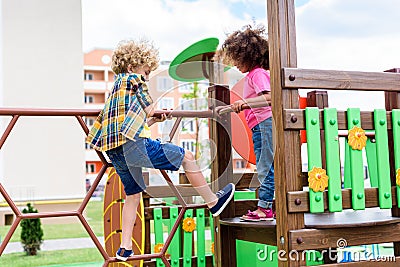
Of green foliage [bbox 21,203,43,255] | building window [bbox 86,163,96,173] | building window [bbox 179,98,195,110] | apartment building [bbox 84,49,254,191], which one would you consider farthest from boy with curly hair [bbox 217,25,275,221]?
building window [bbox 86,163,96,173]

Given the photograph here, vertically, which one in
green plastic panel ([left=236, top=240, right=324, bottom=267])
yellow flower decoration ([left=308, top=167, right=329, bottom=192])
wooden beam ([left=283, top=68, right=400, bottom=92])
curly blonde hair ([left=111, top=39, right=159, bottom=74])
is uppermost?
curly blonde hair ([left=111, top=39, right=159, bottom=74])

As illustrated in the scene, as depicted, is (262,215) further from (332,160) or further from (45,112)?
(45,112)

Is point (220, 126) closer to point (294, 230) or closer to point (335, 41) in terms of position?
point (294, 230)

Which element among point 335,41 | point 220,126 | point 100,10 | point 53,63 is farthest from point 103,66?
point 220,126

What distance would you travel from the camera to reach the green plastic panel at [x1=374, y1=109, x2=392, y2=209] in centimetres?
246

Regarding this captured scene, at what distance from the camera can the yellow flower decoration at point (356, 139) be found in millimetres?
2402

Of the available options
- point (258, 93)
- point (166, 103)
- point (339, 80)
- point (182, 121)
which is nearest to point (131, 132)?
point (166, 103)

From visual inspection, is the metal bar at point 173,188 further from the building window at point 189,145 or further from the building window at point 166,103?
the building window at point 166,103

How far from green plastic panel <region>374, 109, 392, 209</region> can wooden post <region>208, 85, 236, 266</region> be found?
90cm

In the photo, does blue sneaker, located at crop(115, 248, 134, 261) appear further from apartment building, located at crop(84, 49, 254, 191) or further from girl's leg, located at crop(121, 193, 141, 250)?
apartment building, located at crop(84, 49, 254, 191)

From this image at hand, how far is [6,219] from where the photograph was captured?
9117mm

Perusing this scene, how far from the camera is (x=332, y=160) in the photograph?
7.70 feet

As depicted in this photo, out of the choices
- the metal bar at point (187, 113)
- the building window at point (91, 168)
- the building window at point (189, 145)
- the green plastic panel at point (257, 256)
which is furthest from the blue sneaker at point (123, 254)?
the building window at point (91, 168)

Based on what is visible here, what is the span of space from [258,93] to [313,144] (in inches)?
23.3
